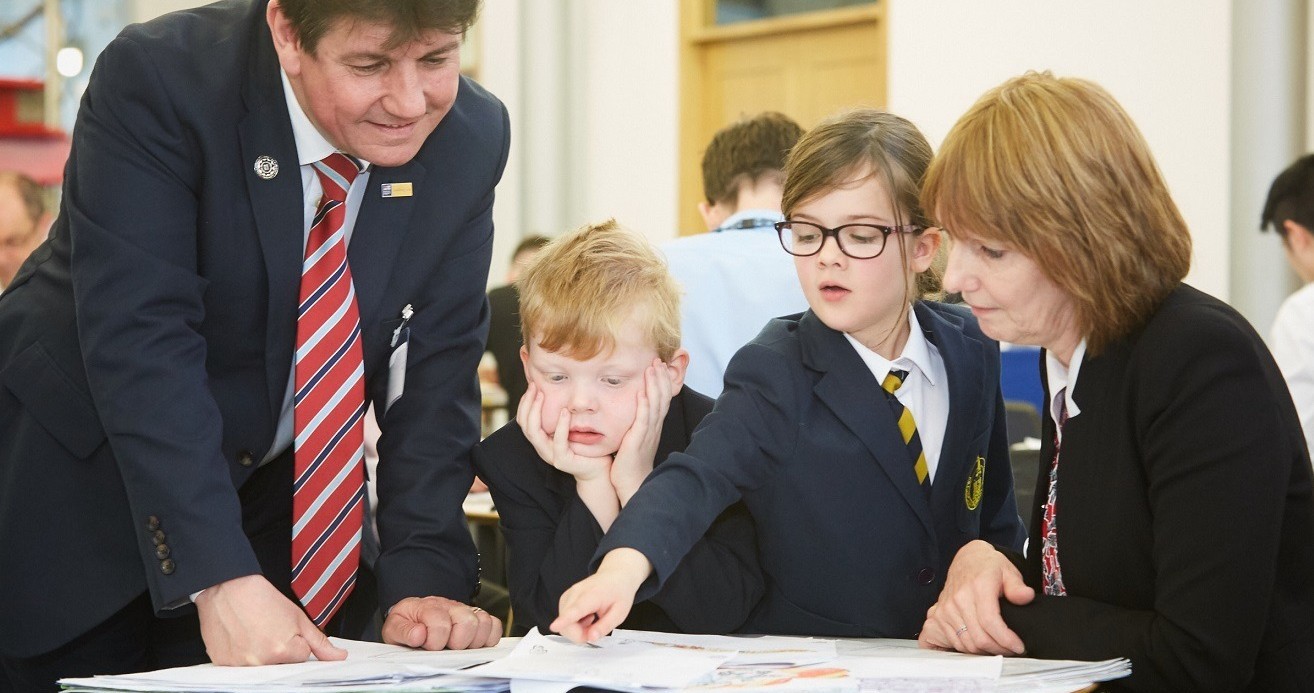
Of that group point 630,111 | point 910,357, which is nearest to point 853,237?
point 910,357

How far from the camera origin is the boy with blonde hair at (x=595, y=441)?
170 centimetres

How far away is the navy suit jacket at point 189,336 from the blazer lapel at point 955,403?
0.65 metres

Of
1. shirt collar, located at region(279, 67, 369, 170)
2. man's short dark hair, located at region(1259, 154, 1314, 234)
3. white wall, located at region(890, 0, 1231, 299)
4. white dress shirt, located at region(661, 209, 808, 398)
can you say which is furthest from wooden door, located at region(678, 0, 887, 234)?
shirt collar, located at region(279, 67, 369, 170)

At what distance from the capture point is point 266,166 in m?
1.68

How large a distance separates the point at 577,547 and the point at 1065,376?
0.65 m

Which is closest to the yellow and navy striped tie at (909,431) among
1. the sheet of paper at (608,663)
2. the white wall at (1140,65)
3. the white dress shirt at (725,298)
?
the sheet of paper at (608,663)

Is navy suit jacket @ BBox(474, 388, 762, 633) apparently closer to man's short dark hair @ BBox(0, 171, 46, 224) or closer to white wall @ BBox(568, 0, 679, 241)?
man's short dark hair @ BBox(0, 171, 46, 224)

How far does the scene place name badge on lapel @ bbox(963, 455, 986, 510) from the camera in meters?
1.74

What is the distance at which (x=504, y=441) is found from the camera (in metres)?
1.86

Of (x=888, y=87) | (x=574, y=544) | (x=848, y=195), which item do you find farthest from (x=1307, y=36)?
(x=574, y=544)

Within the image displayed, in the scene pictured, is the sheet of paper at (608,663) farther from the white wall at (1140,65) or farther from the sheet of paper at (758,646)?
the white wall at (1140,65)

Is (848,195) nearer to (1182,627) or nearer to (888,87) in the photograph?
(1182,627)

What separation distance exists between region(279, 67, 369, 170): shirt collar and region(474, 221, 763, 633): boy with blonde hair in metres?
0.34

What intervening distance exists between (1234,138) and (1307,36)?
476 mm
